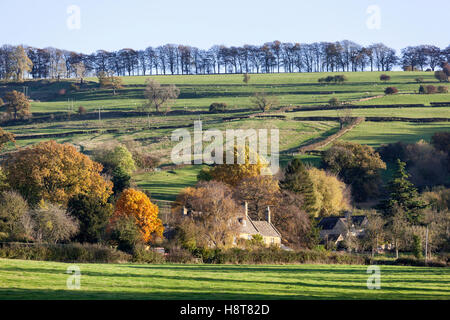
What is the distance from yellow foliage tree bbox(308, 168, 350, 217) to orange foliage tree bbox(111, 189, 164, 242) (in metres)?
25.5

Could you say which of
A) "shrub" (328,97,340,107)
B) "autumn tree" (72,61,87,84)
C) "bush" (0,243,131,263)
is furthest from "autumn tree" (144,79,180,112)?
"bush" (0,243,131,263)

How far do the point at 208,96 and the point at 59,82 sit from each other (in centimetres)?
5128

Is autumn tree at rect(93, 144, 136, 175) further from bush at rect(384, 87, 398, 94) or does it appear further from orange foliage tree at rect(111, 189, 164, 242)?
bush at rect(384, 87, 398, 94)

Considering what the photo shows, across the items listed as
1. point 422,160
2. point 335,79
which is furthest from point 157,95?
point 422,160

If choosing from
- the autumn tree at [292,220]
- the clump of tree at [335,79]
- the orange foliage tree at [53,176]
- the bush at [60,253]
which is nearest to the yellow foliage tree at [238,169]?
the autumn tree at [292,220]

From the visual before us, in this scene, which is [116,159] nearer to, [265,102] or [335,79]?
[265,102]

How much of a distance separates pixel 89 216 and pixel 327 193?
3662 centimetres

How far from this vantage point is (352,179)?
93.1 m

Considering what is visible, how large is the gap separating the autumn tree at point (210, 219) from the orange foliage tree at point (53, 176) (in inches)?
422

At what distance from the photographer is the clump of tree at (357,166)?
90562 millimetres

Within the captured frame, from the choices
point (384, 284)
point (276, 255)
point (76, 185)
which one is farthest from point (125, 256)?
point (76, 185)

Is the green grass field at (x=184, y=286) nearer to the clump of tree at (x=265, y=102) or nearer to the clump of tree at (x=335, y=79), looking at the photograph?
the clump of tree at (x=265, y=102)

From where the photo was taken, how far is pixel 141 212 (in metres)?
62.3

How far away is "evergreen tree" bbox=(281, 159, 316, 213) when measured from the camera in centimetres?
7688
